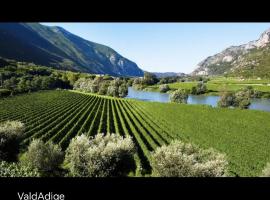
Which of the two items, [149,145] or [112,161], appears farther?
[149,145]

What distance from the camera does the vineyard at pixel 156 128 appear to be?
890 inches

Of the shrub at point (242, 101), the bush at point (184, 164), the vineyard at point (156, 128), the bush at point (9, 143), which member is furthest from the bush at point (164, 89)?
the bush at point (184, 164)

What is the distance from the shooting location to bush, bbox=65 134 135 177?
1434 cm

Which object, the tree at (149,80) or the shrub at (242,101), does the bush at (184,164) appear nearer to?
the shrub at (242,101)

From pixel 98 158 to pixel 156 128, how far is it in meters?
15.9

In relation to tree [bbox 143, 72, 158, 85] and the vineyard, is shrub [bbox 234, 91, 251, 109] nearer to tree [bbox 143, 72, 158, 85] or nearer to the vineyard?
the vineyard

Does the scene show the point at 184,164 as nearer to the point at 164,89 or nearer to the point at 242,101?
the point at 242,101

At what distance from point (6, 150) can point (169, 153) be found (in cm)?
794

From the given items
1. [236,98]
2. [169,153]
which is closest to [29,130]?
[169,153]

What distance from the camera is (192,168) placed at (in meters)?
12.6

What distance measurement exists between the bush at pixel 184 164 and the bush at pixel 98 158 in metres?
1.69
